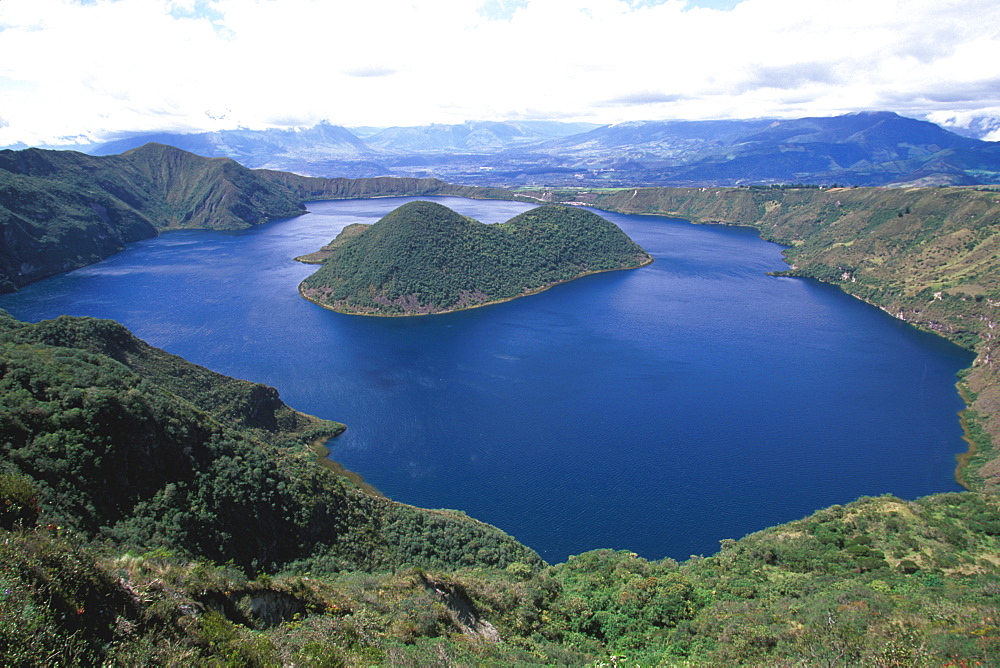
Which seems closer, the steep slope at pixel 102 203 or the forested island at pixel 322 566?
the forested island at pixel 322 566

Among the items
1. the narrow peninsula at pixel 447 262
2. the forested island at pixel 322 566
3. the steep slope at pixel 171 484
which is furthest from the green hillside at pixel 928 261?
the steep slope at pixel 171 484

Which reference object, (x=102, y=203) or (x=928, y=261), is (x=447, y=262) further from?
(x=102, y=203)

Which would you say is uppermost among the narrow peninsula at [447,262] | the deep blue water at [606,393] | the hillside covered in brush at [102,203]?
the hillside covered in brush at [102,203]

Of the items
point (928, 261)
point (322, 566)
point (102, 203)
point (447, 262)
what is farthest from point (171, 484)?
point (102, 203)

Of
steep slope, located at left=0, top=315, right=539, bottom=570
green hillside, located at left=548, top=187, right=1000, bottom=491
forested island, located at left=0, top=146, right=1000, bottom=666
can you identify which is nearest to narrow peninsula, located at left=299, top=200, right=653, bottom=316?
forested island, located at left=0, top=146, right=1000, bottom=666

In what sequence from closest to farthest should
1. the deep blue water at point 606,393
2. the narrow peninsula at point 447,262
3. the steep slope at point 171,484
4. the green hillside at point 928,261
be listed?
1. the steep slope at point 171,484
2. the deep blue water at point 606,393
3. the green hillside at point 928,261
4. the narrow peninsula at point 447,262

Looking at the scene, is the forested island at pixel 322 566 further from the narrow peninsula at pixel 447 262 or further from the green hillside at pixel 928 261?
the narrow peninsula at pixel 447 262
